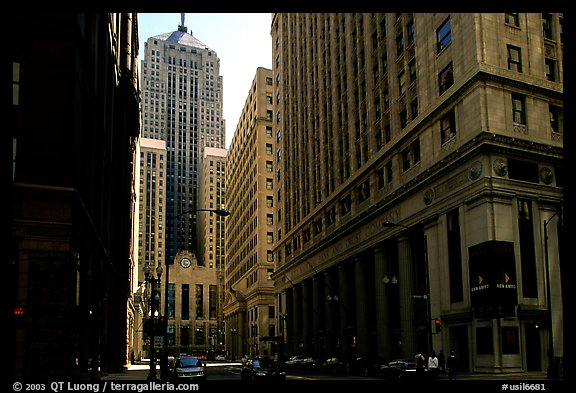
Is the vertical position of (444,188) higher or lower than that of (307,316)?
higher

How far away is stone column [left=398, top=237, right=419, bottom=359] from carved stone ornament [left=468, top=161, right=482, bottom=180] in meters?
12.2

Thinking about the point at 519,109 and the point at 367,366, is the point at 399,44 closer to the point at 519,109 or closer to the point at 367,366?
the point at 519,109

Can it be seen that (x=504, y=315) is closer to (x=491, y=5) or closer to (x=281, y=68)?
(x=491, y=5)

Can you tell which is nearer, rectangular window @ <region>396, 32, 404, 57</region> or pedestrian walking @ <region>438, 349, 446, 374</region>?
pedestrian walking @ <region>438, 349, 446, 374</region>

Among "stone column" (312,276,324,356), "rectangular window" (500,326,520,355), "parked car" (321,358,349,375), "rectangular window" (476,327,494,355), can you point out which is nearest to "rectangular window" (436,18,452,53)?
"rectangular window" (476,327,494,355)

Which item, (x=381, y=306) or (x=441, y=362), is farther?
(x=381, y=306)

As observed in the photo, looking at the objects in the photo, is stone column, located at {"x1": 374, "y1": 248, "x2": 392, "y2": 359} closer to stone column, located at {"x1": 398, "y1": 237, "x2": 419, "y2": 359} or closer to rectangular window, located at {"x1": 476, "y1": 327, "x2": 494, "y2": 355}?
stone column, located at {"x1": 398, "y1": 237, "x2": 419, "y2": 359}

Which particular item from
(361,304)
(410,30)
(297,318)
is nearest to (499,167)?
(410,30)

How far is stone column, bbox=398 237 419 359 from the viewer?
180ft

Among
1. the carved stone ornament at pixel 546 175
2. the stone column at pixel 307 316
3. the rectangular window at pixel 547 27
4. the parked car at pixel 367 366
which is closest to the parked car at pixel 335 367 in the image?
the parked car at pixel 367 366

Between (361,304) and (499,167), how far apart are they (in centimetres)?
2799

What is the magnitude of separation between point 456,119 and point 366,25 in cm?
2511

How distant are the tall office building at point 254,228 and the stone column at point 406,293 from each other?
2410 inches

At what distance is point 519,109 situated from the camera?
152 ft
